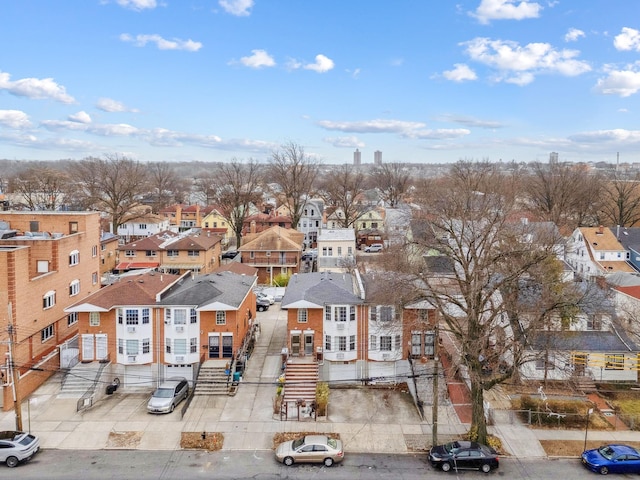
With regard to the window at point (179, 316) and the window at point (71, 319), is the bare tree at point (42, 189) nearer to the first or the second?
the window at point (71, 319)

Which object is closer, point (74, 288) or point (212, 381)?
point (212, 381)

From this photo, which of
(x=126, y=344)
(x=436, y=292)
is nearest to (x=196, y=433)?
(x=126, y=344)

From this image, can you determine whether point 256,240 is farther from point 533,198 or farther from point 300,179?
point 533,198

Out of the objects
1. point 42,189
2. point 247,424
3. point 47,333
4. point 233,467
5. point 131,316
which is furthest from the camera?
point 42,189

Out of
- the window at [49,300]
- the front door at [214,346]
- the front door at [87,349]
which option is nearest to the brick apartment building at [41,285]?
the window at [49,300]

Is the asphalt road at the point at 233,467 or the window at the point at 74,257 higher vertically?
the window at the point at 74,257

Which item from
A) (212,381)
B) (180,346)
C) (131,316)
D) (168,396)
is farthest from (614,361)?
(131,316)

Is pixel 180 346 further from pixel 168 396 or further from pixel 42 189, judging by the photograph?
pixel 42 189
